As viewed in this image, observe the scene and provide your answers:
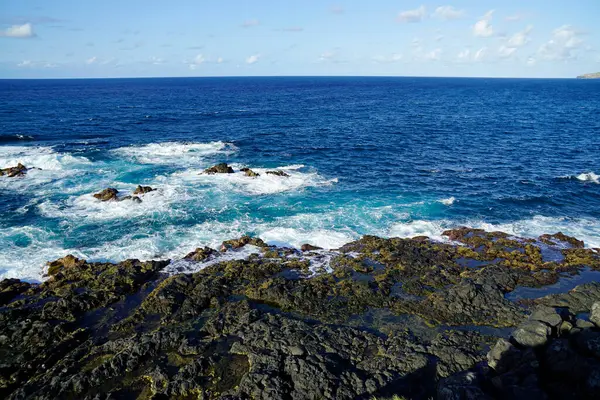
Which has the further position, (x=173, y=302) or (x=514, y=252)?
(x=514, y=252)

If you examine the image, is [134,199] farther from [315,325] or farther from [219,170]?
[315,325]

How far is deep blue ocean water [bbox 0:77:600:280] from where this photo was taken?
36469mm

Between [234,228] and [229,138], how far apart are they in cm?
4462

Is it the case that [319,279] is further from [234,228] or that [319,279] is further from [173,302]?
[234,228]

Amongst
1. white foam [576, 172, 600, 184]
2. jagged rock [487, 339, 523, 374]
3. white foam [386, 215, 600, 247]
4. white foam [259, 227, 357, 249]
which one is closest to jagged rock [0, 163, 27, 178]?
white foam [259, 227, 357, 249]

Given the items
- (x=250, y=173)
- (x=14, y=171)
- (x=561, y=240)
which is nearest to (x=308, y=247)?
(x=250, y=173)

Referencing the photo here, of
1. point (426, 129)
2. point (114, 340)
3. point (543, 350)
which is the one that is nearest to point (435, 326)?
point (543, 350)

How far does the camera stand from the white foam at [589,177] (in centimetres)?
5062

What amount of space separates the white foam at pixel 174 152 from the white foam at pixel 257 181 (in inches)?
320

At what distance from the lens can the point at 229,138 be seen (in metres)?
78.1

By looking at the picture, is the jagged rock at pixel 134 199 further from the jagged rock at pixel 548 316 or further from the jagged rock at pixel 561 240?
the jagged rock at pixel 561 240

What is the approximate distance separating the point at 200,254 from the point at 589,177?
55.6m

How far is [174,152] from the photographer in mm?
66688

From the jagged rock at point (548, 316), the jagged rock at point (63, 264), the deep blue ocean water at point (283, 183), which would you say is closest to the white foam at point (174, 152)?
the deep blue ocean water at point (283, 183)
